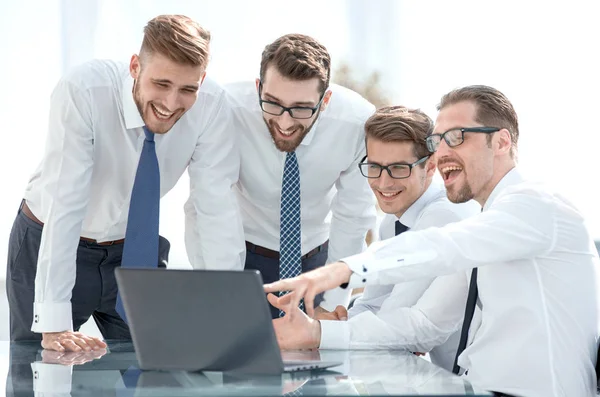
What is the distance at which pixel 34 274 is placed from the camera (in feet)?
9.34

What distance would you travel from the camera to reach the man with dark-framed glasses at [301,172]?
8.66 feet

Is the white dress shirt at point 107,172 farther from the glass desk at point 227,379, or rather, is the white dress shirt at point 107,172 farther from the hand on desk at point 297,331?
the hand on desk at point 297,331

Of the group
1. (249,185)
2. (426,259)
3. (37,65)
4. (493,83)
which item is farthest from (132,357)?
(493,83)

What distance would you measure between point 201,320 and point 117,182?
51.2 inches

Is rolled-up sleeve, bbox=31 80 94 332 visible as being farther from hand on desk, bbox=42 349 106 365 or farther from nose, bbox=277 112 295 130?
nose, bbox=277 112 295 130

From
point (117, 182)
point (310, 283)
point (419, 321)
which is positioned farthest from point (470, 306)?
point (117, 182)

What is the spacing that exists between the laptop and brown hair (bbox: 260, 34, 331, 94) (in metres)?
1.17

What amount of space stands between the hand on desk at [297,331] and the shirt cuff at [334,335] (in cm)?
1

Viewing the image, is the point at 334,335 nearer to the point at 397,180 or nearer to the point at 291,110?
the point at 397,180

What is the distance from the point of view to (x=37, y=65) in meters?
4.54

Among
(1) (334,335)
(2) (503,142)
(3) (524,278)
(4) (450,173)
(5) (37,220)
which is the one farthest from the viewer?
(5) (37,220)

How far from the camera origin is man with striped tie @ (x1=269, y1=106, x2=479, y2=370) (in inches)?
79.0

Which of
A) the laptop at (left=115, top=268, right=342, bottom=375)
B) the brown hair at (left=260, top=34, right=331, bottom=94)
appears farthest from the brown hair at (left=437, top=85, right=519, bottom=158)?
the laptop at (left=115, top=268, right=342, bottom=375)

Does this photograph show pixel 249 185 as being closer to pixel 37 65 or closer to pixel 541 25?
pixel 37 65
